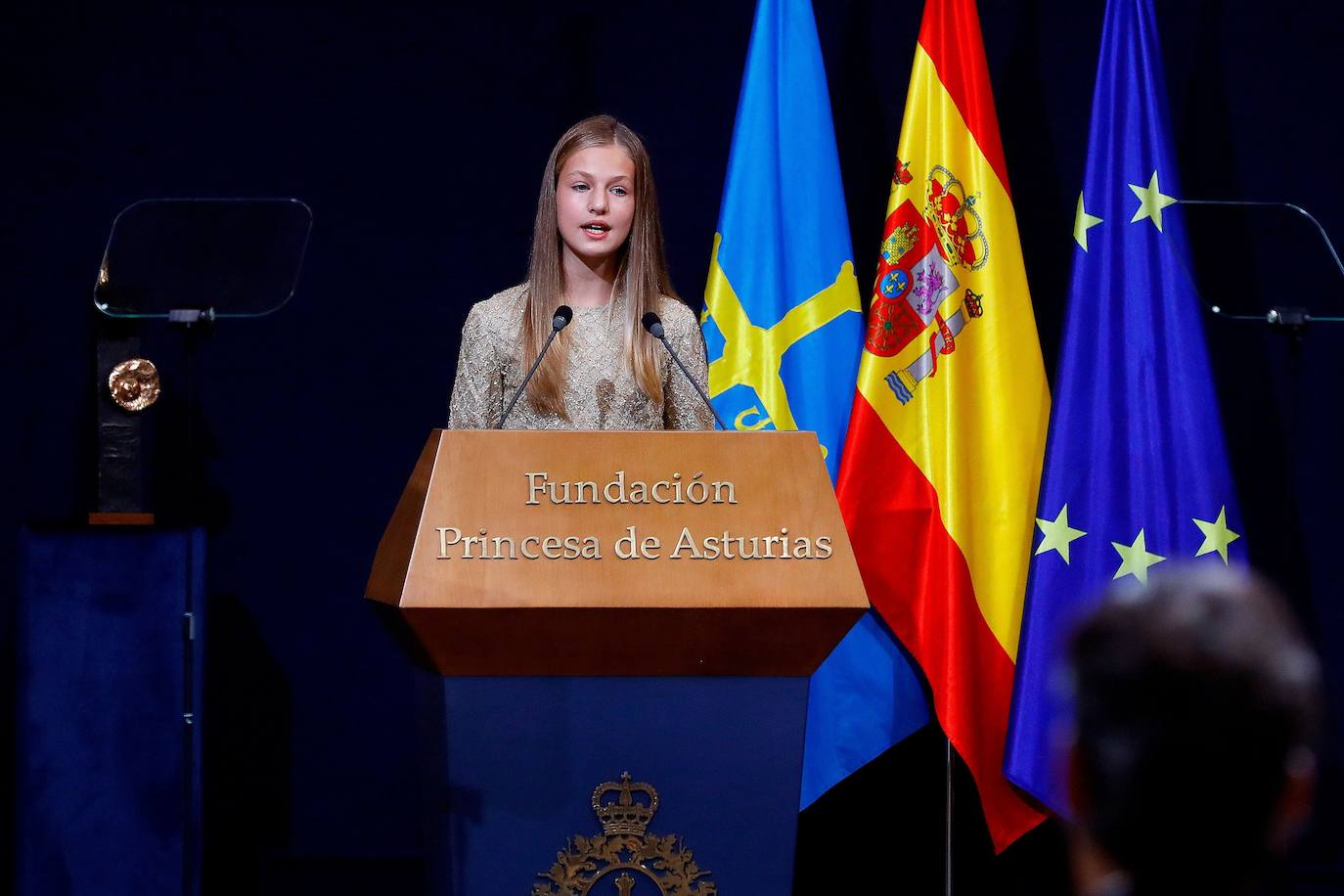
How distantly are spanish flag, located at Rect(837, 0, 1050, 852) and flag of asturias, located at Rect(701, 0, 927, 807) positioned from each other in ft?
0.27

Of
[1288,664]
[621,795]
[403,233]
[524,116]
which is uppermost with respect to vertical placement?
[524,116]

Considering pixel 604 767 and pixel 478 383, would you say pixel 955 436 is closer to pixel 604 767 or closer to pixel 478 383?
pixel 478 383

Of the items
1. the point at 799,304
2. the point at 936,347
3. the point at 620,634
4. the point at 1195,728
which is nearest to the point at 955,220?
the point at 936,347

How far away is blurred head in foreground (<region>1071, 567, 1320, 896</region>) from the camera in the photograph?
0.74 m

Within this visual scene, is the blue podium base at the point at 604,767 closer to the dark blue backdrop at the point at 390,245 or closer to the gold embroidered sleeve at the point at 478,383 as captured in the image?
the gold embroidered sleeve at the point at 478,383

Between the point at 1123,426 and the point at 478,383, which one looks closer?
the point at 478,383

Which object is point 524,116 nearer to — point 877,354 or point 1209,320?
point 877,354

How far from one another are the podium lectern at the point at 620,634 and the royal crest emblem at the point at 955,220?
4.76ft

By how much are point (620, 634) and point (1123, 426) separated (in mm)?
1700

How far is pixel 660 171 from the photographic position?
395 centimetres

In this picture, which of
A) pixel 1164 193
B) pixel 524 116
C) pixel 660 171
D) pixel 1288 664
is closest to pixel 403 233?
pixel 524 116

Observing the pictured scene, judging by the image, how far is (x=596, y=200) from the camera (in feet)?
9.55

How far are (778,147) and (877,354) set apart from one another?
22.5 inches

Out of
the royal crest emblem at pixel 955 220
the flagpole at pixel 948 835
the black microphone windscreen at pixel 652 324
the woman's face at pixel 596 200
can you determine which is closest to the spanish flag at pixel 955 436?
the royal crest emblem at pixel 955 220
